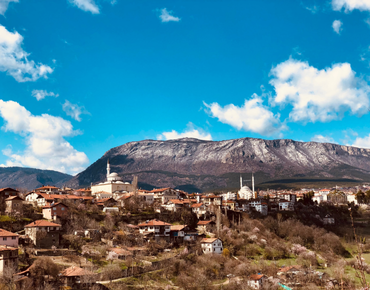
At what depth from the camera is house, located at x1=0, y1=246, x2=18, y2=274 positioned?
1515 inches

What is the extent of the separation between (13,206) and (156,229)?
23523 mm

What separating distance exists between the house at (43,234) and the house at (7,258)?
866cm

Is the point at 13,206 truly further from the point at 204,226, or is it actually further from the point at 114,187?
the point at 114,187

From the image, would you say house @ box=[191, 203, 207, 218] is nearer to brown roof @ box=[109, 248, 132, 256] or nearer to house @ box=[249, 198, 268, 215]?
house @ box=[249, 198, 268, 215]

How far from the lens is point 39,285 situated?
121 ft

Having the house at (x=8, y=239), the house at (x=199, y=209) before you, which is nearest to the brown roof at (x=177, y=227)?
the house at (x=199, y=209)

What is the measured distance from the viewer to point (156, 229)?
62.4 metres

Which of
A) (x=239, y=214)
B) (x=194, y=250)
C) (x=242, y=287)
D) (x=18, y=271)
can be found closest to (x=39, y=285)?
(x=18, y=271)

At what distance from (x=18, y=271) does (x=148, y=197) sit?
153 ft

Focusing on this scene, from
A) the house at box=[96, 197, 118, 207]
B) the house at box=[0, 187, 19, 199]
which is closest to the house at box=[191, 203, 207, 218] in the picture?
the house at box=[96, 197, 118, 207]

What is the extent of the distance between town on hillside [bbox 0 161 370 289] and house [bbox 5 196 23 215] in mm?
146

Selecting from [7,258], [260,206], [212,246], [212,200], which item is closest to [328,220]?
[260,206]

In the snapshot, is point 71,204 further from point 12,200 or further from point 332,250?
point 332,250

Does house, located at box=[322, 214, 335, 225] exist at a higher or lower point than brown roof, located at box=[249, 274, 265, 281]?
higher
